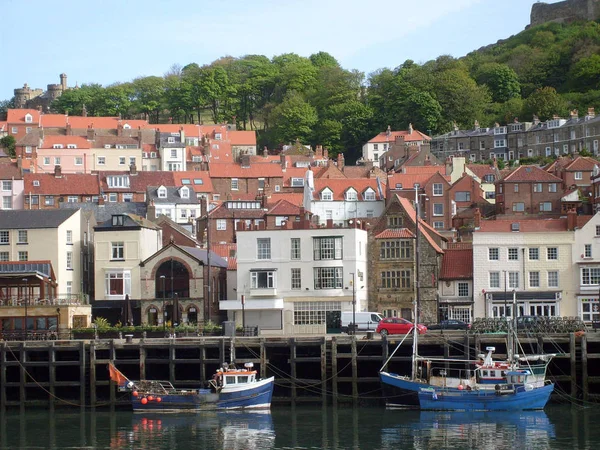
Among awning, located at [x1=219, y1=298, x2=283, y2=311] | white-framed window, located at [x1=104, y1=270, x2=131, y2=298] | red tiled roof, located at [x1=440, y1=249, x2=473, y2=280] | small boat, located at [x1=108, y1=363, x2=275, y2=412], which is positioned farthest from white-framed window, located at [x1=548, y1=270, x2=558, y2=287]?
white-framed window, located at [x1=104, y1=270, x2=131, y2=298]

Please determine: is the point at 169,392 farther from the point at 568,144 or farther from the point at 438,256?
the point at 568,144

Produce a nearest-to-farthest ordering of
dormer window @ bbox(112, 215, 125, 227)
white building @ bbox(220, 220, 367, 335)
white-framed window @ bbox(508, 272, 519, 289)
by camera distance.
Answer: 1. white building @ bbox(220, 220, 367, 335)
2. white-framed window @ bbox(508, 272, 519, 289)
3. dormer window @ bbox(112, 215, 125, 227)

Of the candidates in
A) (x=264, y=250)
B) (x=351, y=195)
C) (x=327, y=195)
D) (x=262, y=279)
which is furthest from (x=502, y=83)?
(x=262, y=279)

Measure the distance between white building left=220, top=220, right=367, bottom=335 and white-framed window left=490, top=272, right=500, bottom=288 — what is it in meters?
8.02

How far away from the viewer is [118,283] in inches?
3152

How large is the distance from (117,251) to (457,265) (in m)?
21.5

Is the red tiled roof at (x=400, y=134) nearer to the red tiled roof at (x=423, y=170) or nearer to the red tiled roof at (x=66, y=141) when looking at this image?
the red tiled roof at (x=423, y=170)

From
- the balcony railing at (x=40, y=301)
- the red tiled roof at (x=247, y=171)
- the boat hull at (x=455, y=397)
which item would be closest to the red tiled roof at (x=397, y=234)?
the balcony railing at (x=40, y=301)

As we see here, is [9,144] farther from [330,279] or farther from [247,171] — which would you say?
[330,279]

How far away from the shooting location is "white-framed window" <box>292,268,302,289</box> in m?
77.5

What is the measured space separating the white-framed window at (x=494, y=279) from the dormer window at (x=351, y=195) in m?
27.8

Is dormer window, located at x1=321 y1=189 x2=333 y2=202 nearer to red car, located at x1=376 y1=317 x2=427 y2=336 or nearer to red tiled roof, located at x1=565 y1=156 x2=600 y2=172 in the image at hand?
red tiled roof, located at x1=565 y1=156 x2=600 y2=172

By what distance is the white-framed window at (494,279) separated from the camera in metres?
78.9

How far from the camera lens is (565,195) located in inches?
4210
